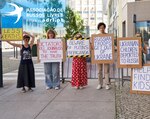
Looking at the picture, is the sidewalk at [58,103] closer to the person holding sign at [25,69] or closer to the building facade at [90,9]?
the person holding sign at [25,69]

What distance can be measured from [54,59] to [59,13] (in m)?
37.6

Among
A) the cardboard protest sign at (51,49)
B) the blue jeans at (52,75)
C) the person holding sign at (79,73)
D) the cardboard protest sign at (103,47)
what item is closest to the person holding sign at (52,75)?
the blue jeans at (52,75)

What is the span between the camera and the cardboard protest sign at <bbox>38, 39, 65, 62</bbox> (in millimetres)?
11086

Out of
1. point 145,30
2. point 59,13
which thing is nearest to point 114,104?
point 145,30

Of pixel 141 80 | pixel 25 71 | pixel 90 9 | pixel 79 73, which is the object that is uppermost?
pixel 90 9

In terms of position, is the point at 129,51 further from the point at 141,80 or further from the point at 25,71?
the point at 25,71

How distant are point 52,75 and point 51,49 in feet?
2.65

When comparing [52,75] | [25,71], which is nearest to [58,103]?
[25,71]

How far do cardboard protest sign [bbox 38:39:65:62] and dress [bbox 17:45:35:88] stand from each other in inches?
27.0

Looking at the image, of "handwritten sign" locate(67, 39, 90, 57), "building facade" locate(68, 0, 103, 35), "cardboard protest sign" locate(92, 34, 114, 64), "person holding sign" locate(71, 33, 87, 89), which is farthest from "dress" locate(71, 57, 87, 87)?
"building facade" locate(68, 0, 103, 35)

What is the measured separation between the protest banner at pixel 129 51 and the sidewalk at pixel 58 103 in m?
0.92

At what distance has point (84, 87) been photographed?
437 inches

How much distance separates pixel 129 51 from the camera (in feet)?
33.0

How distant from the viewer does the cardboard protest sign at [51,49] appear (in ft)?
36.4
